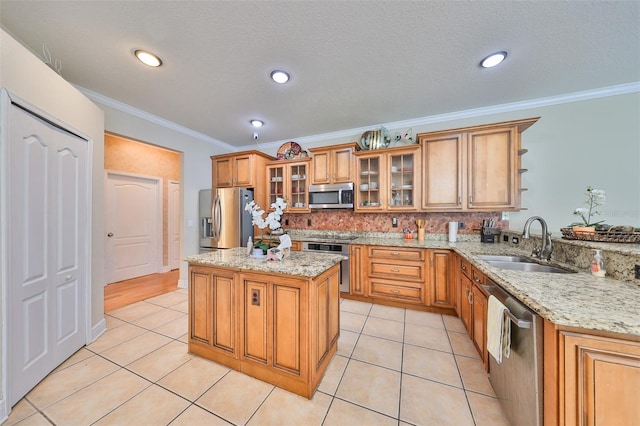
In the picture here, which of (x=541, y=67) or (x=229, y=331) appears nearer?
(x=229, y=331)

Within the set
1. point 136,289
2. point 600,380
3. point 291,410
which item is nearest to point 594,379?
point 600,380

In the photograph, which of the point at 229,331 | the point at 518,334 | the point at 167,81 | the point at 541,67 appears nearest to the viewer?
the point at 518,334

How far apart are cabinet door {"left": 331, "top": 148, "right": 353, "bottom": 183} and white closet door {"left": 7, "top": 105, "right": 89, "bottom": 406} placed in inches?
115

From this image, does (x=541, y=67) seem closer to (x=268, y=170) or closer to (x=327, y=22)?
(x=327, y=22)

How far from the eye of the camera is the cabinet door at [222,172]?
A: 4.05 meters

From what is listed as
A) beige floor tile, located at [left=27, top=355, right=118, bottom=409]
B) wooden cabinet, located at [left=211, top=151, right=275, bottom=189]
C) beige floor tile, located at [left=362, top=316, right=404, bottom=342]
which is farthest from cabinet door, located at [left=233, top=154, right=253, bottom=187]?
beige floor tile, located at [left=362, top=316, right=404, bottom=342]

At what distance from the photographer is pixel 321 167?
11.9ft

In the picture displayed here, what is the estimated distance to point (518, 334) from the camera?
1149 millimetres

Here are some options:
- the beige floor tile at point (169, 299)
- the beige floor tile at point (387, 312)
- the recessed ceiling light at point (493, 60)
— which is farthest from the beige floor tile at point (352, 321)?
the recessed ceiling light at point (493, 60)

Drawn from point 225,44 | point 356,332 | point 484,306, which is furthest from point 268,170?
point 484,306

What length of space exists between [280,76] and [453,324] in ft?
11.0

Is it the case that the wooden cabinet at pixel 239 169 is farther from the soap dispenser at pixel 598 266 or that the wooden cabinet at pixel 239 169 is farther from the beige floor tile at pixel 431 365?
the soap dispenser at pixel 598 266

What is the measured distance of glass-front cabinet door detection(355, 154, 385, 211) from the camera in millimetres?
3343

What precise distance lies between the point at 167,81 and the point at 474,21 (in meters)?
2.88
